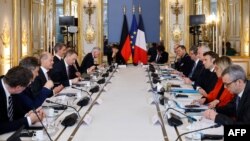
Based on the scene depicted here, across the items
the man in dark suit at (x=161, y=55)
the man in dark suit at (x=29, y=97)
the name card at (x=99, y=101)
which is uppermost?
the man in dark suit at (x=161, y=55)

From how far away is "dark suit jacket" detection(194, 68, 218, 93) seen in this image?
5554mm

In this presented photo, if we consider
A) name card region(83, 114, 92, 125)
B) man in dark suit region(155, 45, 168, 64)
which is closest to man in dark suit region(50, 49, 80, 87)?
name card region(83, 114, 92, 125)

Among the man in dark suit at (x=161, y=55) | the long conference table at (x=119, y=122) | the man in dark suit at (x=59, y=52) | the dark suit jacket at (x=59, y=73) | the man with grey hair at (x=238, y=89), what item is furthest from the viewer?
the man in dark suit at (x=161, y=55)

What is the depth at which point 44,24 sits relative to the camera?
580 inches

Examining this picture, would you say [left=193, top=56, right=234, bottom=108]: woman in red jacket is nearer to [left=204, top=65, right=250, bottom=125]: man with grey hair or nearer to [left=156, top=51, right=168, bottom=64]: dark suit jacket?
[left=204, top=65, right=250, bottom=125]: man with grey hair

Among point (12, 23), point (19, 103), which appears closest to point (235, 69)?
point (19, 103)

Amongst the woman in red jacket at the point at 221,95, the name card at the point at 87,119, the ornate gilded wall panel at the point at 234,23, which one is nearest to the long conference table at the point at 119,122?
the name card at the point at 87,119

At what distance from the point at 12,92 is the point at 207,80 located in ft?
10.8

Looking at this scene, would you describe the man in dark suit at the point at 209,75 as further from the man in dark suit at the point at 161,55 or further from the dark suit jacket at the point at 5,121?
the man in dark suit at the point at 161,55

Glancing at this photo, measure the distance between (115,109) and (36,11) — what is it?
420 inches

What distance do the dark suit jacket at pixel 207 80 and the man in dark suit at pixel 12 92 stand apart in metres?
2.82

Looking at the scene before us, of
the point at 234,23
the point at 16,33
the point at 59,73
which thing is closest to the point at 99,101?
the point at 59,73

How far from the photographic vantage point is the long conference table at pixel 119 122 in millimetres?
2979

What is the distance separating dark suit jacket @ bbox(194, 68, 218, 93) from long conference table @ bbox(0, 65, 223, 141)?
2.96 ft
